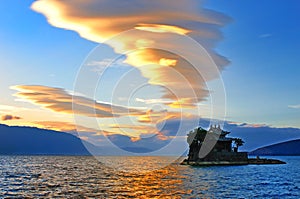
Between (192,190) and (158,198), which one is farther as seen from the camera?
(192,190)

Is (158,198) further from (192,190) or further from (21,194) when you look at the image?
→ (21,194)

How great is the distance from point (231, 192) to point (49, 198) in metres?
31.2

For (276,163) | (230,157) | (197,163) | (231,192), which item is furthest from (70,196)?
(276,163)

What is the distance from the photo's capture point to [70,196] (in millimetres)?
54625

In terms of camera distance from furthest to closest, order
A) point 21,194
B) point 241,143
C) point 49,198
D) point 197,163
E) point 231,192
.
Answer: point 241,143, point 197,163, point 231,192, point 21,194, point 49,198

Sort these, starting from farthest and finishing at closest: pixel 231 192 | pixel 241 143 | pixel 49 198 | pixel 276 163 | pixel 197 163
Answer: pixel 276 163 → pixel 241 143 → pixel 197 163 → pixel 231 192 → pixel 49 198

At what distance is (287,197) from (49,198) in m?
39.1

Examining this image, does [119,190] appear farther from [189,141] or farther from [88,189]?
[189,141]

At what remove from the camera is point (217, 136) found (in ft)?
516

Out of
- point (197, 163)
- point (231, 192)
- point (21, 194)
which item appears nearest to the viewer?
point (21, 194)

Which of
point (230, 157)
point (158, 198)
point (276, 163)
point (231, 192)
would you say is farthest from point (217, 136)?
point (158, 198)

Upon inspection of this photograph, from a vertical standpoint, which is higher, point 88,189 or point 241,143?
point 241,143

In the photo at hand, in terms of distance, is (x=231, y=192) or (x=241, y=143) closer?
(x=231, y=192)

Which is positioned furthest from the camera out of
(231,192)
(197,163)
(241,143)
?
(241,143)
